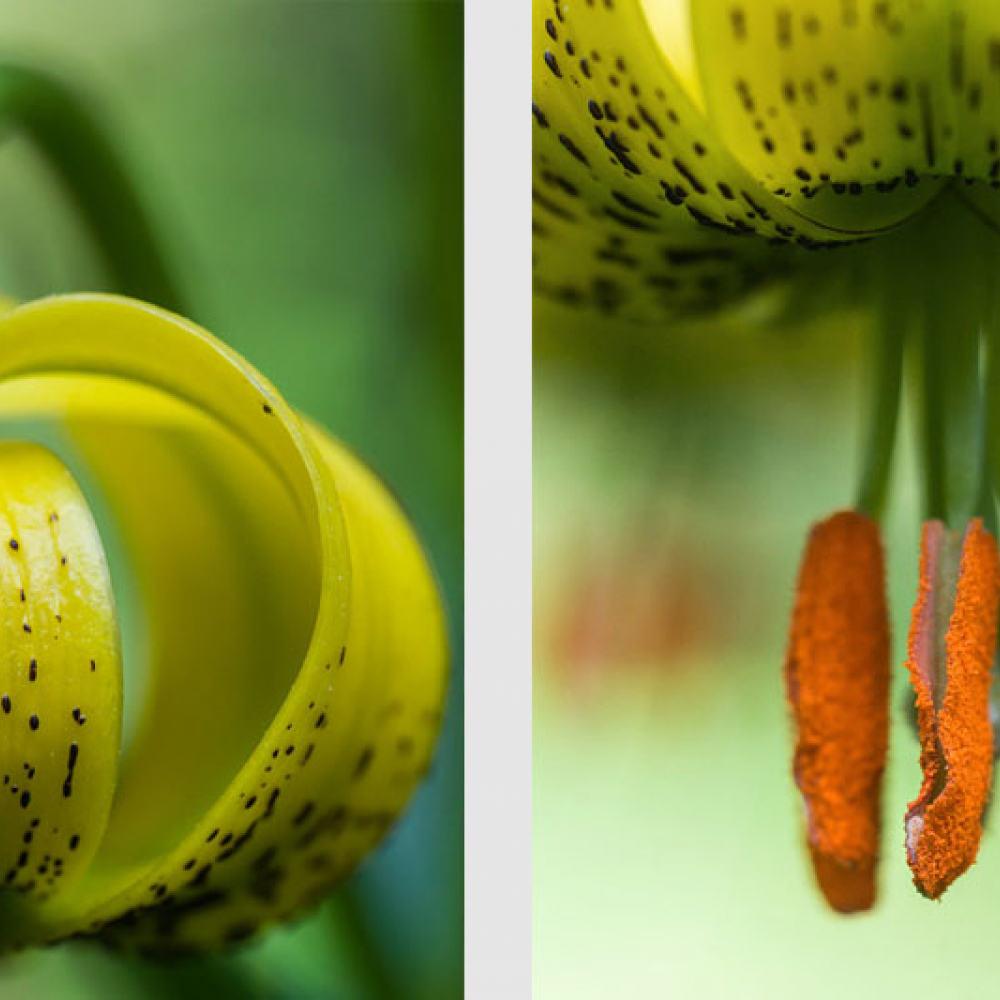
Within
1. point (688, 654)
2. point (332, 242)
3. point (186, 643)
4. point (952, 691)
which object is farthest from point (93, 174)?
point (952, 691)

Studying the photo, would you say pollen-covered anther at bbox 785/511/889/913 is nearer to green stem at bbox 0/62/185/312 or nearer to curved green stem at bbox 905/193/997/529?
curved green stem at bbox 905/193/997/529

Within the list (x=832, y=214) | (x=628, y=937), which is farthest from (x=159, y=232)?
(x=628, y=937)

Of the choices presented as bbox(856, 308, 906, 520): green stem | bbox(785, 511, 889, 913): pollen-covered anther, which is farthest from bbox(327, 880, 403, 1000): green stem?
bbox(856, 308, 906, 520): green stem

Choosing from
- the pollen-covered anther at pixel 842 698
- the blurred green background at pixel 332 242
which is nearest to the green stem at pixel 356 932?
the blurred green background at pixel 332 242

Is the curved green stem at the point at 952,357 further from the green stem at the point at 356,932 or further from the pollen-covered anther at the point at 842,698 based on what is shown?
the green stem at the point at 356,932

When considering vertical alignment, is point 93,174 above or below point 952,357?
above

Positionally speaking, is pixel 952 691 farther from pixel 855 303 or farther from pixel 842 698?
pixel 855 303
